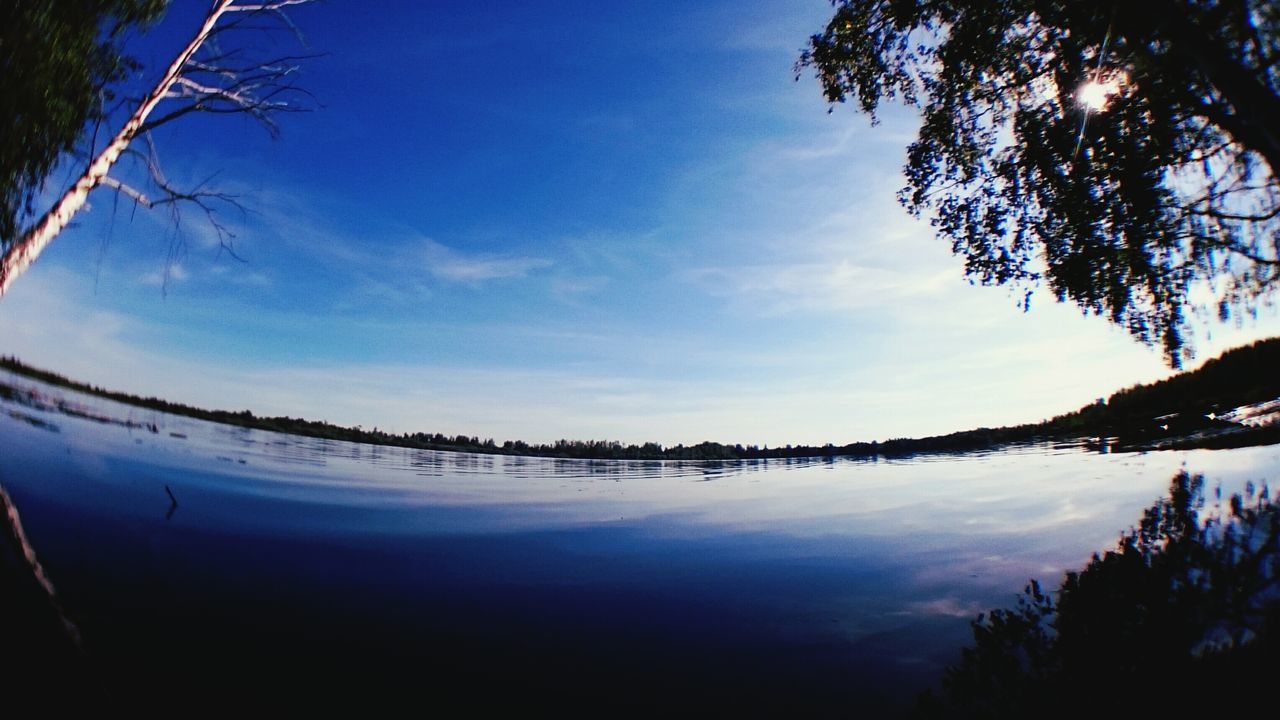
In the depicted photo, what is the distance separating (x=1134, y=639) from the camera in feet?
12.2

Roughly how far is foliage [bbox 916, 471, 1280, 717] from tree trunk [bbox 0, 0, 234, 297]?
54.8 feet

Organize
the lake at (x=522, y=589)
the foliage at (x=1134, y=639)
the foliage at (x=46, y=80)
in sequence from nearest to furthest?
the foliage at (x=1134, y=639) < the lake at (x=522, y=589) < the foliage at (x=46, y=80)

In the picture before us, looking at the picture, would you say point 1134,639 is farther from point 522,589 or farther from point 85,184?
point 85,184

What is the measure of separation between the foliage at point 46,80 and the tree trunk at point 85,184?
39 cm

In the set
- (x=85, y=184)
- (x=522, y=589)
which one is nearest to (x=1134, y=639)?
(x=522, y=589)

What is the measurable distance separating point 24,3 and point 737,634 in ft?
54.5

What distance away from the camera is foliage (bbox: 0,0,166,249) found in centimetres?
912

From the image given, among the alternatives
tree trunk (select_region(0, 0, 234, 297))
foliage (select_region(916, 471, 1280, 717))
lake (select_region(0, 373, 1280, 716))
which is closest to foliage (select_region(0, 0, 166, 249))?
tree trunk (select_region(0, 0, 234, 297))

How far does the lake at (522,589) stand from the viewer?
3.33 meters

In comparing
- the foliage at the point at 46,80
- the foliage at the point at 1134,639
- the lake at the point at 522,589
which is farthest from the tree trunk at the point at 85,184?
the foliage at the point at 1134,639

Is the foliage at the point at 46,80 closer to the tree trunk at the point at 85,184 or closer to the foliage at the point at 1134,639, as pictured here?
Result: the tree trunk at the point at 85,184

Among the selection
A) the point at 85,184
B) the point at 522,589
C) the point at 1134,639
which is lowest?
the point at 522,589

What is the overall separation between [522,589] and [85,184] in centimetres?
1386

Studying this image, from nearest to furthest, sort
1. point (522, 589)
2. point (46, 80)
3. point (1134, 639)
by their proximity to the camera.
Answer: point (1134, 639)
point (522, 589)
point (46, 80)
